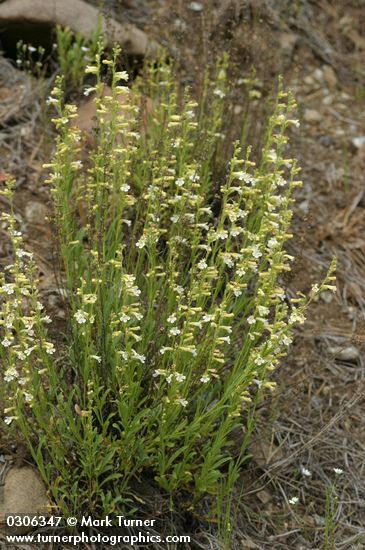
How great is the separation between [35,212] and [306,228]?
6.45 feet

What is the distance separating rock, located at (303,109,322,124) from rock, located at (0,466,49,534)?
4534 mm

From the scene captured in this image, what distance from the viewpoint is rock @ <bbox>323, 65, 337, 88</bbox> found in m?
7.09

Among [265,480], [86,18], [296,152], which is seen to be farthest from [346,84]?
[265,480]

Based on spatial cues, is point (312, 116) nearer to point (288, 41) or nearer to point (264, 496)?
point (288, 41)

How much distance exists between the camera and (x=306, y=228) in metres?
3.88

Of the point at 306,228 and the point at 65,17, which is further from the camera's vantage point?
the point at 65,17

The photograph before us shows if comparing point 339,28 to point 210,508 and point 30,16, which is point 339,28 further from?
point 210,508

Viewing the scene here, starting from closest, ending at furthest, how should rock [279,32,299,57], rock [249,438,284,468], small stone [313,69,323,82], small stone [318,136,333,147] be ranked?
rock [249,438,284,468], small stone [318,136,333,147], rock [279,32,299,57], small stone [313,69,323,82]

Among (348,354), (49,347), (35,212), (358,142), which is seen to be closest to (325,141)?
(358,142)

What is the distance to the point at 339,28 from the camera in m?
7.52

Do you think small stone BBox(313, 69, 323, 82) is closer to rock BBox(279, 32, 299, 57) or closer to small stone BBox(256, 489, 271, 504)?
rock BBox(279, 32, 299, 57)

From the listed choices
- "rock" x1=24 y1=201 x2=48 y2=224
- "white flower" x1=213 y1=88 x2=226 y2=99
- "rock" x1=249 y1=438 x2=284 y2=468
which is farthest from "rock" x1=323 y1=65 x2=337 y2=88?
"rock" x1=249 y1=438 x2=284 y2=468

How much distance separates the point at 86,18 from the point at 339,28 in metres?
2.97

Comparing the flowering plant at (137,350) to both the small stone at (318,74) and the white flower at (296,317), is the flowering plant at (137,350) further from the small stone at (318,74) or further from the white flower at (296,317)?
the small stone at (318,74)
